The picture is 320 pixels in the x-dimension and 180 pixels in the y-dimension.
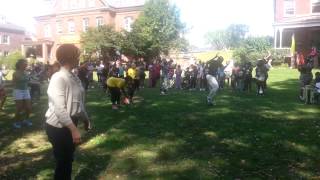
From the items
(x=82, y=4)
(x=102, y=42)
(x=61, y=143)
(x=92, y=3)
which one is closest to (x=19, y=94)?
(x=61, y=143)

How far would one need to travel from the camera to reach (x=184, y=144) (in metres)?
9.23

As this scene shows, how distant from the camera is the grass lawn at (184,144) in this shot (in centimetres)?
738

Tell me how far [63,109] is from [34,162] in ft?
12.8

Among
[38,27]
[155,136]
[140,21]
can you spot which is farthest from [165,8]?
[155,136]

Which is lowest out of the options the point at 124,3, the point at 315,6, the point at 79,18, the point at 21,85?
the point at 21,85

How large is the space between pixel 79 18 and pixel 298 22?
101ft

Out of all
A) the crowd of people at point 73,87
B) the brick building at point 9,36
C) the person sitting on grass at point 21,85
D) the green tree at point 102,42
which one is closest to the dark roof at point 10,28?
the brick building at point 9,36

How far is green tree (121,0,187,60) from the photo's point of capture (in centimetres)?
4122

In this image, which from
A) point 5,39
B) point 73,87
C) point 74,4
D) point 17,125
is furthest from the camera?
point 5,39

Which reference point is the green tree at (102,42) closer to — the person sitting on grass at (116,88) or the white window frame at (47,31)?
the white window frame at (47,31)

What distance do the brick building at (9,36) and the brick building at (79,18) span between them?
1528 centimetres

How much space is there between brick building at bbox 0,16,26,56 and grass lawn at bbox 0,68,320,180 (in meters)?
63.2

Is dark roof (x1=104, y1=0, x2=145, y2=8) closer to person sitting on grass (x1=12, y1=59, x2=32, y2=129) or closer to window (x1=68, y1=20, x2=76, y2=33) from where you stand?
window (x1=68, y1=20, x2=76, y2=33)

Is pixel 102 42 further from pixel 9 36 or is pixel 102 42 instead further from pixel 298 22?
pixel 9 36
